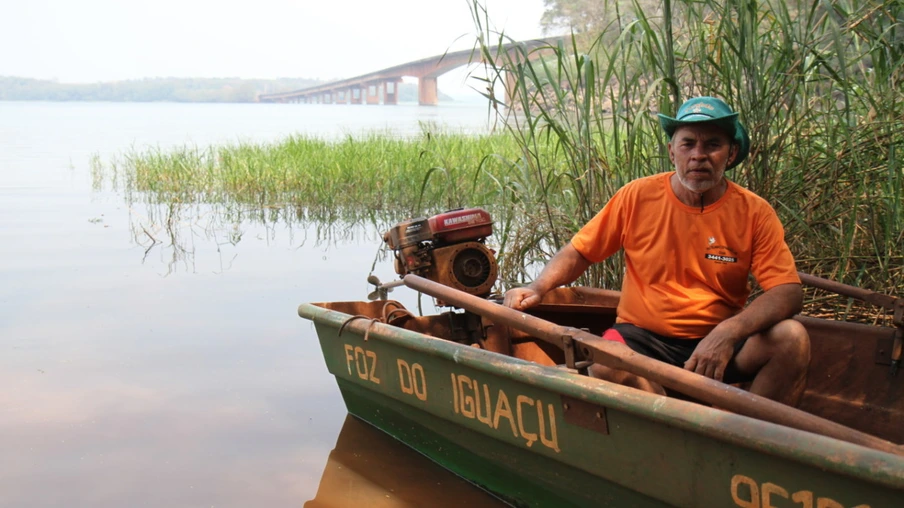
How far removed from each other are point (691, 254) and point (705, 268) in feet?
0.22

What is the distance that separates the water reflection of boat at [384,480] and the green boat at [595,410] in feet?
0.20

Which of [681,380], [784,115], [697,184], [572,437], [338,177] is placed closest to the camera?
[681,380]

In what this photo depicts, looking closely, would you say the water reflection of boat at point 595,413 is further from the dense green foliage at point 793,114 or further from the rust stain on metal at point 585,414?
the dense green foliage at point 793,114

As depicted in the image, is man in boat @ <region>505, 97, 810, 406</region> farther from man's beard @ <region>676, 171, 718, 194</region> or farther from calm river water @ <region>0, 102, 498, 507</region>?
calm river water @ <region>0, 102, 498, 507</region>

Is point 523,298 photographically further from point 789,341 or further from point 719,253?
point 789,341

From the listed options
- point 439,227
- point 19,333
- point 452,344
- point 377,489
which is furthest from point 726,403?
point 19,333

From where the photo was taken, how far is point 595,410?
122 inches

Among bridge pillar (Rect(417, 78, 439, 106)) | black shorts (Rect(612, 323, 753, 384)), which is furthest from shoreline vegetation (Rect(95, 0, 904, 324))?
bridge pillar (Rect(417, 78, 439, 106))

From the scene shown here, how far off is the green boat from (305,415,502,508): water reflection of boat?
6 cm

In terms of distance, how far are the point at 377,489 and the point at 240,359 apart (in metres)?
2.12

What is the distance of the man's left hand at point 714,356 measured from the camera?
3320 mm

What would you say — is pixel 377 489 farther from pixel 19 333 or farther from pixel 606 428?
pixel 19 333

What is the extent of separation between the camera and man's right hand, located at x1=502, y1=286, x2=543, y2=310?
3.85 m

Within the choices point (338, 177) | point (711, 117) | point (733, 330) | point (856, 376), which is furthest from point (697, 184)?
point (338, 177)
